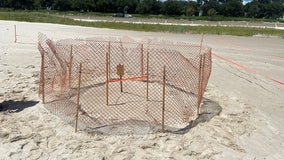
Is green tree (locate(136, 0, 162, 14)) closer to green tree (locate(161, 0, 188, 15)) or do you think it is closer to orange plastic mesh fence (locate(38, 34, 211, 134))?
green tree (locate(161, 0, 188, 15))

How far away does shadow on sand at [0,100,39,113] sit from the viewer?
21.6ft

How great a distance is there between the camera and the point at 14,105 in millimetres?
6828

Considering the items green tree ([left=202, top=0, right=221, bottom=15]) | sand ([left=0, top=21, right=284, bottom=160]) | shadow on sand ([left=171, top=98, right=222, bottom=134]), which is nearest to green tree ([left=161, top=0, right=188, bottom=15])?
green tree ([left=202, top=0, right=221, bottom=15])

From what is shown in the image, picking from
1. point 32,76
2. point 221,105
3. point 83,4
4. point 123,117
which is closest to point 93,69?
point 32,76

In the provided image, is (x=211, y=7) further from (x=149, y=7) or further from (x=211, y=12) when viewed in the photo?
(x=149, y=7)

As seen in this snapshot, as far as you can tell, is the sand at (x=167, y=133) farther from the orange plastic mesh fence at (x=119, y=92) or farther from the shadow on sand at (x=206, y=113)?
the orange plastic mesh fence at (x=119, y=92)

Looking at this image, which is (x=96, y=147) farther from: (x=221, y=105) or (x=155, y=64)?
(x=155, y=64)

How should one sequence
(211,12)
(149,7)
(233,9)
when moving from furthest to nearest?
(149,7) < (233,9) < (211,12)

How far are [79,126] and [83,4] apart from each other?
86.3 meters

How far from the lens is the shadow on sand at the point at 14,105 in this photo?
659 cm

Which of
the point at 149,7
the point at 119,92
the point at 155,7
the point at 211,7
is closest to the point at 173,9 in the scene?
the point at 155,7

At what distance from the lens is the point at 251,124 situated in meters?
6.37

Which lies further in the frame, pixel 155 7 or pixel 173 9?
pixel 155 7

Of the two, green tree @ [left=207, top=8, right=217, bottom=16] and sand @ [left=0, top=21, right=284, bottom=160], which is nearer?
sand @ [left=0, top=21, right=284, bottom=160]
